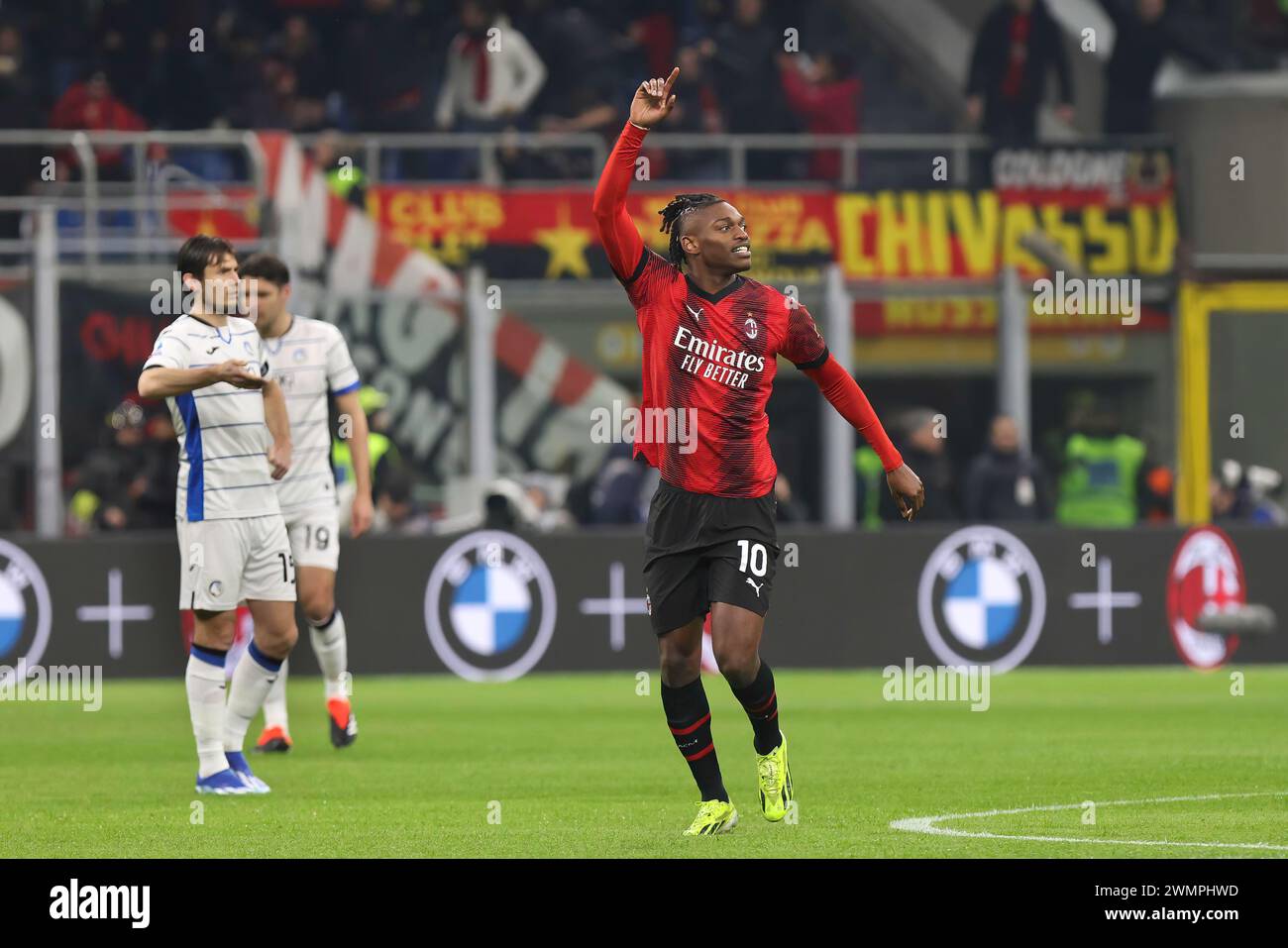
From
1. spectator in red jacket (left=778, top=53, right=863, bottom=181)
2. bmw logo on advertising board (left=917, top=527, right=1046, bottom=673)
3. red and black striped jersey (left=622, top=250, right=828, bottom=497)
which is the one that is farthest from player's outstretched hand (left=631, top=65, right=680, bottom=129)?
spectator in red jacket (left=778, top=53, right=863, bottom=181)

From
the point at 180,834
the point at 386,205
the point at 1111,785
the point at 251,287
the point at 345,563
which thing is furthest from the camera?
the point at 386,205

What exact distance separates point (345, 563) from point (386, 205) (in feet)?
14.6

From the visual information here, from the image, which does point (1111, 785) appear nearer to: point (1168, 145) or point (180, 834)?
point (180, 834)

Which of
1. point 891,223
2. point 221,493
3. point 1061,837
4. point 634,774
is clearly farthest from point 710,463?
point 891,223

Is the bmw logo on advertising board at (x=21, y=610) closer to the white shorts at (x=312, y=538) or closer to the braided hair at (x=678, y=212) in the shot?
the white shorts at (x=312, y=538)

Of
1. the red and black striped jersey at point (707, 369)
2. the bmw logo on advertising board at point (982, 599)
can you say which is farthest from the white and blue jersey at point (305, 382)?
the bmw logo on advertising board at point (982, 599)

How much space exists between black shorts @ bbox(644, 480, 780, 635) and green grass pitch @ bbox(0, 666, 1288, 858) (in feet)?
2.54

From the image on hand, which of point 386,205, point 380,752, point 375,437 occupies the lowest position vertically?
point 380,752

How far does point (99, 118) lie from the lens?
2162cm

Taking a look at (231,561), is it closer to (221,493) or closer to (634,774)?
(221,493)

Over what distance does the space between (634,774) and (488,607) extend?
6536mm

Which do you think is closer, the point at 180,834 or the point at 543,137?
the point at 180,834

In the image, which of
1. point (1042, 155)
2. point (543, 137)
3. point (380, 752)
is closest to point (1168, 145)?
point (1042, 155)

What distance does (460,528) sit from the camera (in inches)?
703
